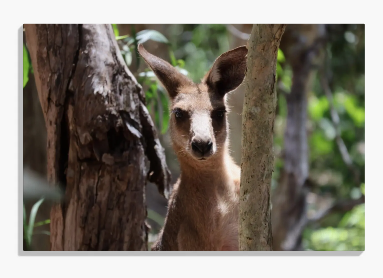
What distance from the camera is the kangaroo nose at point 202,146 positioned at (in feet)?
7.80

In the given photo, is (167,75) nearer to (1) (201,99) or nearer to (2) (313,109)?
(1) (201,99)

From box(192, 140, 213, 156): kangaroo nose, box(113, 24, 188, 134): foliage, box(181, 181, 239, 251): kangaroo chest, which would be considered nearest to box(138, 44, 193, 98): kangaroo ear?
box(113, 24, 188, 134): foliage

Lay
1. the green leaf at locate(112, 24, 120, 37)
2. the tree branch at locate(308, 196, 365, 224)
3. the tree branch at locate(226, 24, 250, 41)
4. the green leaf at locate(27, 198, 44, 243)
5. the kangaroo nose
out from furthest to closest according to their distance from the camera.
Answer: the tree branch at locate(308, 196, 365, 224), the tree branch at locate(226, 24, 250, 41), the green leaf at locate(112, 24, 120, 37), the green leaf at locate(27, 198, 44, 243), the kangaroo nose

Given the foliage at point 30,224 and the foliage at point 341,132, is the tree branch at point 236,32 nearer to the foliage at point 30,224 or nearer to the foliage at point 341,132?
the foliage at point 341,132

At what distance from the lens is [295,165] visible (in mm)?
5141

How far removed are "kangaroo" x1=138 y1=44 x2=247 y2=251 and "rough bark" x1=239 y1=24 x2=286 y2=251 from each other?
1.48ft

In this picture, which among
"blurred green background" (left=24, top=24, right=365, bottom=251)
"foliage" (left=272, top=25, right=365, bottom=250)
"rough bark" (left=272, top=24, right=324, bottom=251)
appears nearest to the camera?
"blurred green background" (left=24, top=24, right=365, bottom=251)

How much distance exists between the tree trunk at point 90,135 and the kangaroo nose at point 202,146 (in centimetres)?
43

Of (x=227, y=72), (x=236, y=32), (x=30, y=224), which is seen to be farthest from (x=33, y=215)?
(x=236, y=32)

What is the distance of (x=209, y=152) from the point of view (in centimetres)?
241

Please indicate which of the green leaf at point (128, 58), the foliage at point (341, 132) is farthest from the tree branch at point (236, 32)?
the green leaf at point (128, 58)

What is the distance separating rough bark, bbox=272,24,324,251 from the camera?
15.4 feet

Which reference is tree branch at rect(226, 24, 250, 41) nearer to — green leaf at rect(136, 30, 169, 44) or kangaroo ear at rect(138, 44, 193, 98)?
green leaf at rect(136, 30, 169, 44)

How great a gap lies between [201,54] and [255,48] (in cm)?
260
